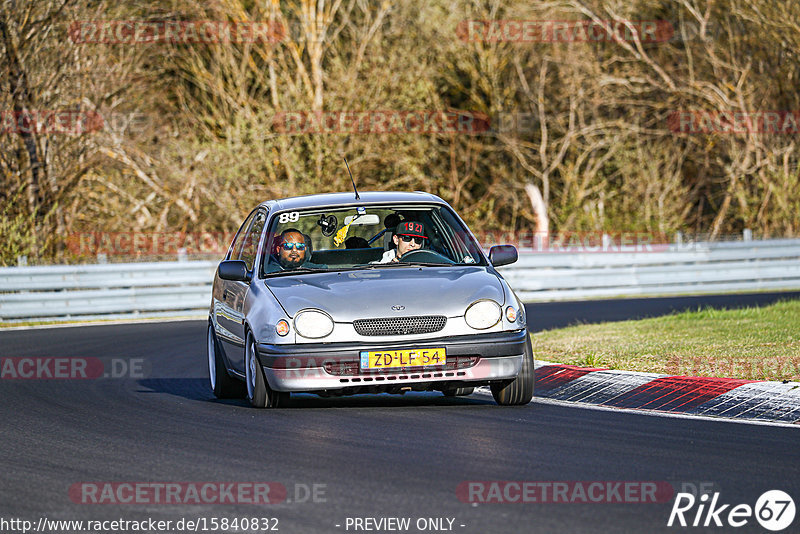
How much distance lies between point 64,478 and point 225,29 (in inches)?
1081

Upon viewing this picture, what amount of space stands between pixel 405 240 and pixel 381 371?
5.94 ft

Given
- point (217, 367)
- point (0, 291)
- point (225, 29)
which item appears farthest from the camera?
point (225, 29)

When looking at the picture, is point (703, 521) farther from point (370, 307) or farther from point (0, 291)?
point (0, 291)

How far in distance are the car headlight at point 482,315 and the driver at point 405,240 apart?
1366 mm

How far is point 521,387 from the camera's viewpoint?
9594 mm

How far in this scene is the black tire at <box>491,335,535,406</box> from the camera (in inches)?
375

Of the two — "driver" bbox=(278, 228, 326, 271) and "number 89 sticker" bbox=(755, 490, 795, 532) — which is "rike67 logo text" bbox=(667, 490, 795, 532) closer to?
"number 89 sticker" bbox=(755, 490, 795, 532)

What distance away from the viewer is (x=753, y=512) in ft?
19.0

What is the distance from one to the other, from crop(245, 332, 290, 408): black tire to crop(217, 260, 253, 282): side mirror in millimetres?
599

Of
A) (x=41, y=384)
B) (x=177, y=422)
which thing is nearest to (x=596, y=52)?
→ (x=41, y=384)

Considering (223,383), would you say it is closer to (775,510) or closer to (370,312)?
(370,312)

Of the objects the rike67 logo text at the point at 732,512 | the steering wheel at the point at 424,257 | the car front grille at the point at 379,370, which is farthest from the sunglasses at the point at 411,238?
the rike67 logo text at the point at 732,512

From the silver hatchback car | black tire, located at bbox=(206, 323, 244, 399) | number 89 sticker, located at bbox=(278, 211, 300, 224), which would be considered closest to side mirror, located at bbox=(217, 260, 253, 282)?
the silver hatchback car

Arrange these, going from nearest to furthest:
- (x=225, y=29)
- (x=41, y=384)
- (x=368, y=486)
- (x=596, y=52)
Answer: (x=368, y=486), (x=41, y=384), (x=225, y=29), (x=596, y=52)
